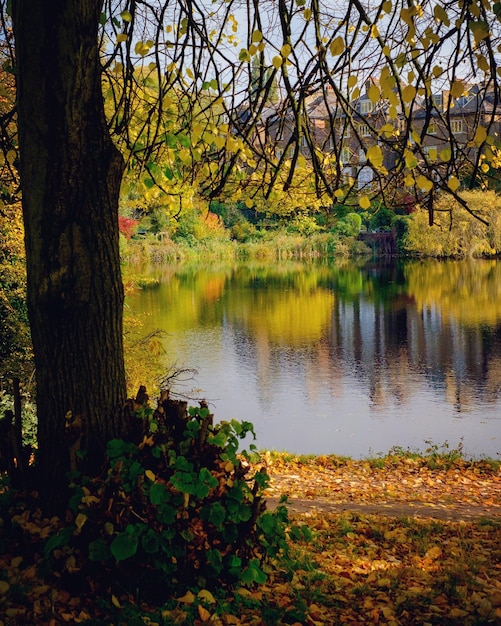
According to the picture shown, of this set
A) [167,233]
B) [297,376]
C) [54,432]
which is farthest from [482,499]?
[167,233]

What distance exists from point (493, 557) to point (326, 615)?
1.57 meters

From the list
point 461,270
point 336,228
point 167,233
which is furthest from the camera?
point 336,228

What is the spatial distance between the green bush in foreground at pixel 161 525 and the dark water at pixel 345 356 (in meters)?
8.43

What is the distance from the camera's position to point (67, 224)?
3.52m

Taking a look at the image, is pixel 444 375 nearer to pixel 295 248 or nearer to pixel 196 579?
pixel 196 579

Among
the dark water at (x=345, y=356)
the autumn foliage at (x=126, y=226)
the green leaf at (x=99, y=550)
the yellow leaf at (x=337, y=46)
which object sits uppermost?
the autumn foliage at (x=126, y=226)

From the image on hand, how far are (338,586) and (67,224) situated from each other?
2.33 metres

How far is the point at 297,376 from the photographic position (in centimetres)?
1642

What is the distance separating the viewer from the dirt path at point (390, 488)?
20.3 feet

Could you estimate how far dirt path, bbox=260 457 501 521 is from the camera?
6199mm

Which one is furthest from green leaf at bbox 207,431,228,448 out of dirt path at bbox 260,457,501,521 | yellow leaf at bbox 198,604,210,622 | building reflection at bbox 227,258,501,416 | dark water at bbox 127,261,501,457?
building reflection at bbox 227,258,501,416

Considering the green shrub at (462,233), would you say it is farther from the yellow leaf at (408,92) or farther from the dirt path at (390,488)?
the yellow leaf at (408,92)

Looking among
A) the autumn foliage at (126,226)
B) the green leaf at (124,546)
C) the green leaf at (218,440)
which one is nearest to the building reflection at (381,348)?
the green leaf at (218,440)

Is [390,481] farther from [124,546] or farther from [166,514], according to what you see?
[124,546]
